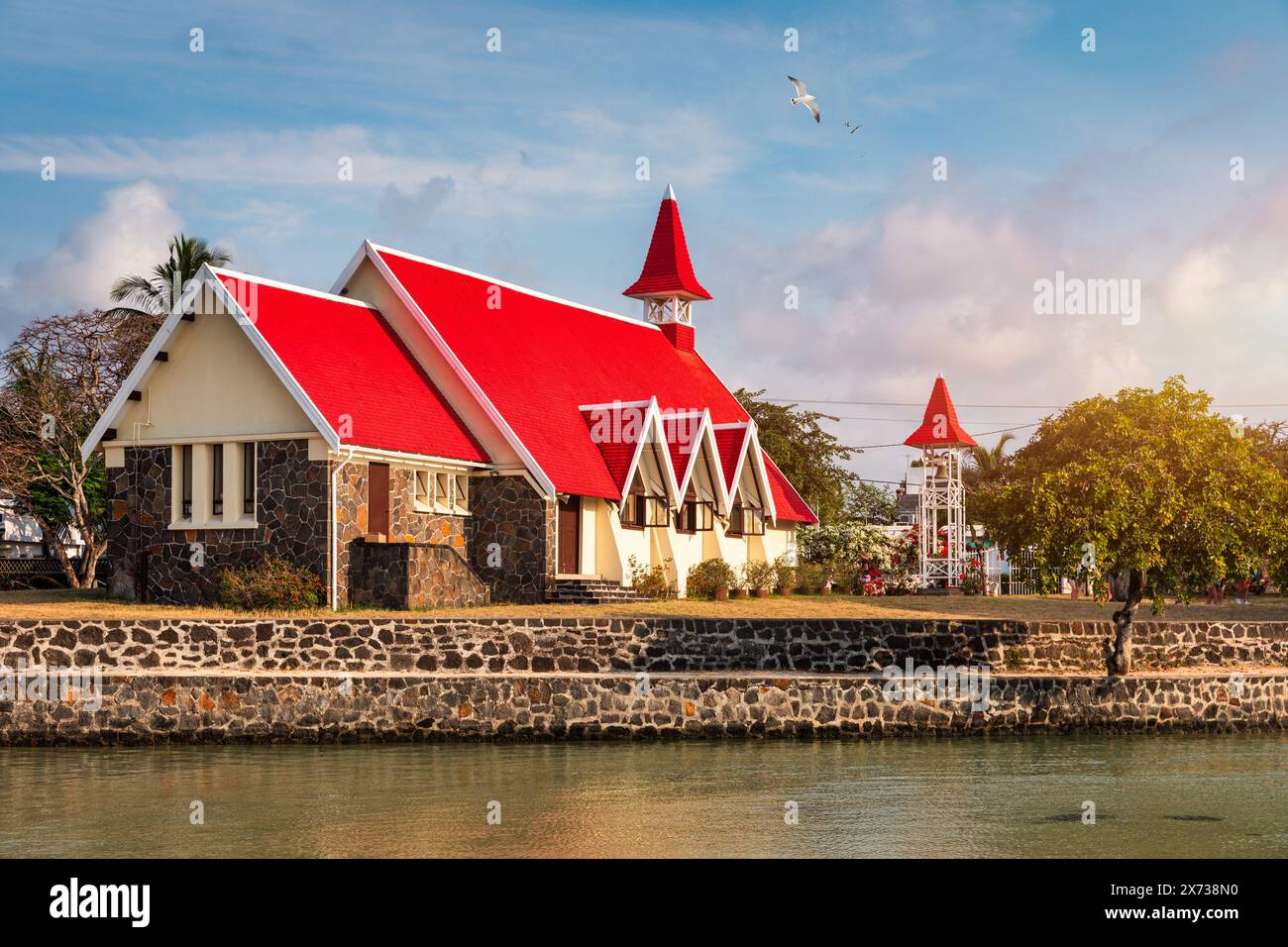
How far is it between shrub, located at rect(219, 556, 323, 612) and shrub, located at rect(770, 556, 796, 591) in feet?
47.3

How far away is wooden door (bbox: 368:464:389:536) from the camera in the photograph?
31.2 meters

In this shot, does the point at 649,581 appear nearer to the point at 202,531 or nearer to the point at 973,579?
the point at 202,531

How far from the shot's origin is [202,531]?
103ft

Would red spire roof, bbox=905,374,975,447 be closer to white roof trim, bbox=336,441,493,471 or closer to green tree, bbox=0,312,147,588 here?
white roof trim, bbox=336,441,493,471

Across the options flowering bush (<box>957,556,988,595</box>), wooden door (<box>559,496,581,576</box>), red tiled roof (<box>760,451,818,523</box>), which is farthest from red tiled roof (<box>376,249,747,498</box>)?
flowering bush (<box>957,556,988,595</box>)

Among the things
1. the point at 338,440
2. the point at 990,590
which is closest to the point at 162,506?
the point at 338,440

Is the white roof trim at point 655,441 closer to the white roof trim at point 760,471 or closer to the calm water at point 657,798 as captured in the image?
the white roof trim at point 760,471

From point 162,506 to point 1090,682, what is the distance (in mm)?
19227

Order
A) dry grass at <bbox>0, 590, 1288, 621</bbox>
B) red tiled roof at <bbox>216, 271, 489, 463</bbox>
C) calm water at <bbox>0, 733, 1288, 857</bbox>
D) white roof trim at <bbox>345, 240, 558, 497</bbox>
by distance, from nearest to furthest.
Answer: calm water at <bbox>0, 733, 1288, 857</bbox>
dry grass at <bbox>0, 590, 1288, 621</bbox>
red tiled roof at <bbox>216, 271, 489, 463</bbox>
white roof trim at <bbox>345, 240, 558, 497</bbox>

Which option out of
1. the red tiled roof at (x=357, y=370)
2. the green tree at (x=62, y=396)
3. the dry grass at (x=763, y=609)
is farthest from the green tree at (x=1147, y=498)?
the green tree at (x=62, y=396)

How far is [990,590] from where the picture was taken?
152 feet

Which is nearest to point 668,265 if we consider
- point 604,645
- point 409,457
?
point 409,457

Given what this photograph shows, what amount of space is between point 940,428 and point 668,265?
10165 mm

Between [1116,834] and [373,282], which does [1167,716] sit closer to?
[1116,834]
